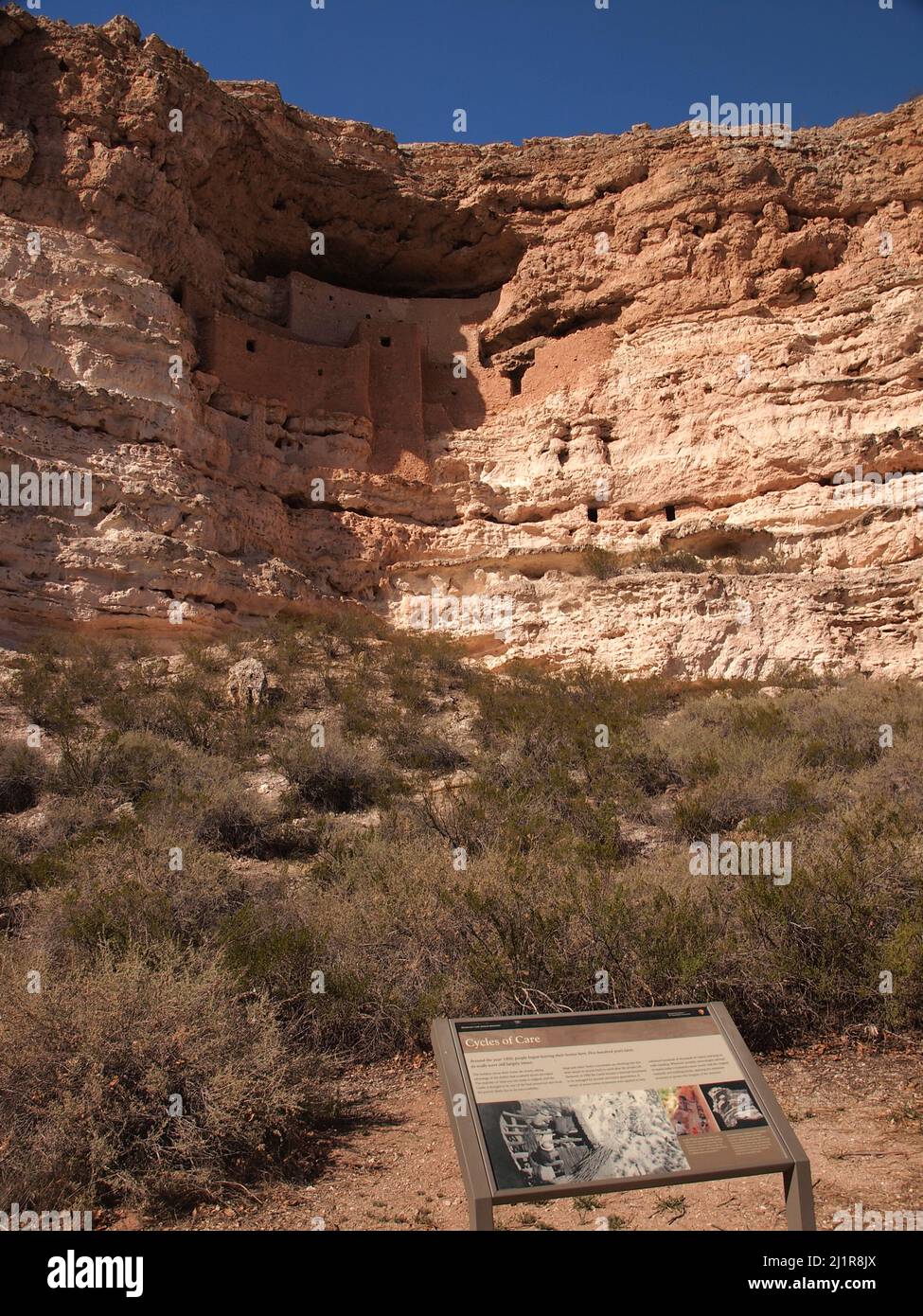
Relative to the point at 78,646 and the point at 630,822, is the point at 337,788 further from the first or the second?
the point at 78,646

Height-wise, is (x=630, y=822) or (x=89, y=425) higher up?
(x=89, y=425)

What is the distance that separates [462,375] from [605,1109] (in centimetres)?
1701

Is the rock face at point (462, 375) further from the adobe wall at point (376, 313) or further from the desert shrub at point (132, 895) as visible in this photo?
the desert shrub at point (132, 895)

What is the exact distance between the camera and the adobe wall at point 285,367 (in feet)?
51.4

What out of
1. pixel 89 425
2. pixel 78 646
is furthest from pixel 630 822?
→ pixel 89 425

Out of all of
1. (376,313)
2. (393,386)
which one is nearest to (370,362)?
(393,386)

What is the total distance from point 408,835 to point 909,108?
1694 centimetres

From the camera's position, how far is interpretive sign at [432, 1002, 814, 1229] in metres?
2.48

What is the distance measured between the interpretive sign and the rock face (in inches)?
378

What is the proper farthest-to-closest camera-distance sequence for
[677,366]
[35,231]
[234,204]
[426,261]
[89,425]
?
[426,261]
[234,204]
[677,366]
[35,231]
[89,425]

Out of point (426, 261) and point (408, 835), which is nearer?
point (408, 835)

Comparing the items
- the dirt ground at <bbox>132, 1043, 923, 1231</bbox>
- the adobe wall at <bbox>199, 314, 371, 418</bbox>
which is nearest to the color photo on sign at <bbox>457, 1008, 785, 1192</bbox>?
the dirt ground at <bbox>132, 1043, 923, 1231</bbox>

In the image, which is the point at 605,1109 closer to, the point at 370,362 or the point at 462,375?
the point at 370,362

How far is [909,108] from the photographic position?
17281 mm
